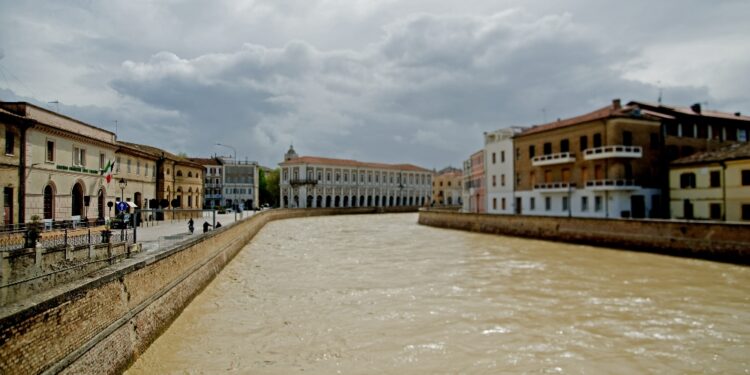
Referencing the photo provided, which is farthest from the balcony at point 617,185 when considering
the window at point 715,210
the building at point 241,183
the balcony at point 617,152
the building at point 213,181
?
the building at point 213,181

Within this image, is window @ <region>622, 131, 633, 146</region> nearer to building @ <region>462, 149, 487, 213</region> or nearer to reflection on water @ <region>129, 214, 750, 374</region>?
reflection on water @ <region>129, 214, 750, 374</region>

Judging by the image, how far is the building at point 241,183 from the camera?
89750 millimetres

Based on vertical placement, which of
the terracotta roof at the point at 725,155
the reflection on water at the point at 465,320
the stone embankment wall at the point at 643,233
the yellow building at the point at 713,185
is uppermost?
the terracotta roof at the point at 725,155

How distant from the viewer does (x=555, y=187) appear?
37.3m

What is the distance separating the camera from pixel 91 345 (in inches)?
280

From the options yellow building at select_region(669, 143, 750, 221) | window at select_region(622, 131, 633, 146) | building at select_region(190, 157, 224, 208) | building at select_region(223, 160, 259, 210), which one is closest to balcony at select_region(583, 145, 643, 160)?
window at select_region(622, 131, 633, 146)

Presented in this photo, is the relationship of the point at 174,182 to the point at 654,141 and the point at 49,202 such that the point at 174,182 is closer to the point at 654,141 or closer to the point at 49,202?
the point at 49,202

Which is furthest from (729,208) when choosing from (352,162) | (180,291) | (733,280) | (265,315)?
(352,162)

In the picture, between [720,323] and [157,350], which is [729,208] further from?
[157,350]

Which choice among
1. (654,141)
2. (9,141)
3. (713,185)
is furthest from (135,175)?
(713,185)

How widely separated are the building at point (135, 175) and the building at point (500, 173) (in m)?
31.0

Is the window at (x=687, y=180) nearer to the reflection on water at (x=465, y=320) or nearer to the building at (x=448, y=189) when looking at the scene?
the reflection on water at (x=465, y=320)

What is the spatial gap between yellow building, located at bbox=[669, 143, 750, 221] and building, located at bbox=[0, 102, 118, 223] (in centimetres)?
3515

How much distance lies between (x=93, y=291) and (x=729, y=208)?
32.4 m
